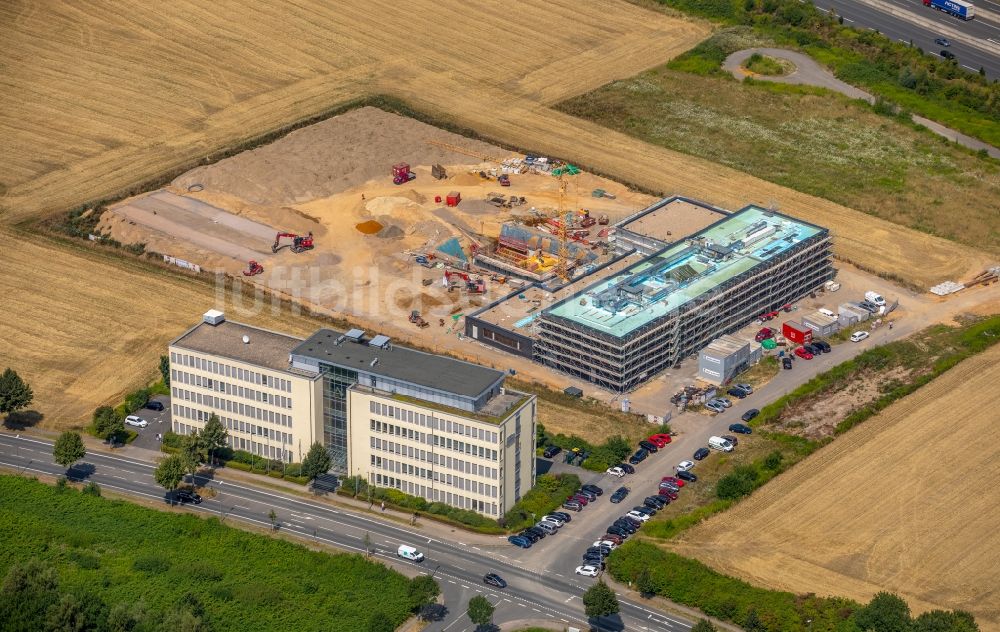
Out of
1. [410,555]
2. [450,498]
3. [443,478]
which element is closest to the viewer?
[410,555]

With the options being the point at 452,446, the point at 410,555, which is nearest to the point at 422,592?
the point at 410,555

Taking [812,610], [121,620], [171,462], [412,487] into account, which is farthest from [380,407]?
[812,610]

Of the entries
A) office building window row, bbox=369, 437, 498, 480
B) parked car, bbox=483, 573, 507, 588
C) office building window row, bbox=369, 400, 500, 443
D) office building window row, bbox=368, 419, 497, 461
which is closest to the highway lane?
parked car, bbox=483, 573, 507, 588

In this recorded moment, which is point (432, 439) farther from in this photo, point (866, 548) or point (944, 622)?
point (944, 622)

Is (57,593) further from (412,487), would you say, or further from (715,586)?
(715,586)

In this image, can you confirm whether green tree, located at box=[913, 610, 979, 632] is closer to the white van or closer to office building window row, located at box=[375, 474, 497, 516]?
office building window row, located at box=[375, 474, 497, 516]

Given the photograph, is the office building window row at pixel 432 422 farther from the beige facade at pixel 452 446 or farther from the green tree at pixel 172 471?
the green tree at pixel 172 471
